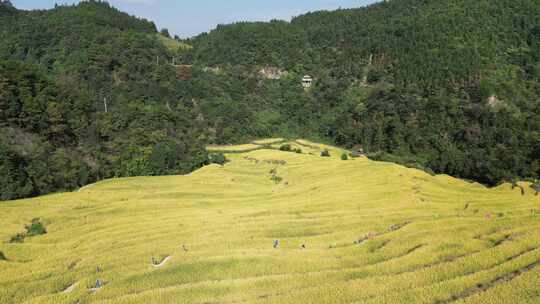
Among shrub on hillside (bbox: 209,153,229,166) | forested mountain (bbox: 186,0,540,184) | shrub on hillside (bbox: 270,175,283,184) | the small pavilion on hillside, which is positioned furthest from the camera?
the small pavilion on hillside

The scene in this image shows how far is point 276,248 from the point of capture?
886 inches

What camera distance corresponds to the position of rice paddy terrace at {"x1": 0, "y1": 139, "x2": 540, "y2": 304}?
14555 mm

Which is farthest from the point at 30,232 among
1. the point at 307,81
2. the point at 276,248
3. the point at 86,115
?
the point at 307,81

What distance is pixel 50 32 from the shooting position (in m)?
176

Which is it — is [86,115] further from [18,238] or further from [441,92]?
[441,92]

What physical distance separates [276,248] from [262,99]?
161538 millimetres

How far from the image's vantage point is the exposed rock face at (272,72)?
648 feet

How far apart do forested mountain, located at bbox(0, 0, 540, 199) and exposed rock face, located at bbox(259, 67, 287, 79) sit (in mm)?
599

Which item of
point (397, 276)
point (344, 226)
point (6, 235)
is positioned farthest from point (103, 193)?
point (397, 276)

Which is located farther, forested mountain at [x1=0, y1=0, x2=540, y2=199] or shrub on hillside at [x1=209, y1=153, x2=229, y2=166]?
shrub on hillside at [x1=209, y1=153, x2=229, y2=166]

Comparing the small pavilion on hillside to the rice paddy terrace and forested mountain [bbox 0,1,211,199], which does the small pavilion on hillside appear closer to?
forested mountain [bbox 0,1,211,199]

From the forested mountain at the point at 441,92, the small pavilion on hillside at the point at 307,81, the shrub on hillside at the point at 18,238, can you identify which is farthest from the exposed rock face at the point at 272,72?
the shrub on hillside at the point at 18,238

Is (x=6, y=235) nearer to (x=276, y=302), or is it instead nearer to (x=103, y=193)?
(x=103, y=193)

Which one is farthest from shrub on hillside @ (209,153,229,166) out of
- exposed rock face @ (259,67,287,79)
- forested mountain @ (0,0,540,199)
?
exposed rock face @ (259,67,287,79)
